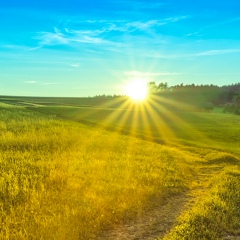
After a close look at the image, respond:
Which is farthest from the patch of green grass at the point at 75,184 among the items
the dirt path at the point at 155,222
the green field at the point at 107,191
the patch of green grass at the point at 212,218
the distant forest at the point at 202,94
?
the distant forest at the point at 202,94

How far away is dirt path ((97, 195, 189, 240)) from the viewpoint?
39.0 feet

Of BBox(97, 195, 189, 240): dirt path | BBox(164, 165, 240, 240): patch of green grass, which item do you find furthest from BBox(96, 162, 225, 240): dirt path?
BBox(164, 165, 240, 240): patch of green grass

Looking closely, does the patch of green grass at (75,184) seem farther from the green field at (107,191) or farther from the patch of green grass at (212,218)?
the patch of green grass at (212,218)

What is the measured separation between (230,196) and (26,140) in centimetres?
1766

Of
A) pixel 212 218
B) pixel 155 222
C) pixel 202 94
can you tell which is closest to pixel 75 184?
pixel 155 222

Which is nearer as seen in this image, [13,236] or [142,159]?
[13,236]

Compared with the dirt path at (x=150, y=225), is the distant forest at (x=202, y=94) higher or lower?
higher

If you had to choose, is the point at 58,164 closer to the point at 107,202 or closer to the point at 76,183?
the point at 76,183

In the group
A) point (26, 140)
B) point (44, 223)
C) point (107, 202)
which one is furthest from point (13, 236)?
point (26, 140)

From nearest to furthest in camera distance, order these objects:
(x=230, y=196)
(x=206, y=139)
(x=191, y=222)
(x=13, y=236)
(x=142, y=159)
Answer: (x=13, y=236)
(x=191, y=222)
(x=230, y=196)
(x=142, y=159)
(x=206, y=139)

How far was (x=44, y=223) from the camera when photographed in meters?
11.9

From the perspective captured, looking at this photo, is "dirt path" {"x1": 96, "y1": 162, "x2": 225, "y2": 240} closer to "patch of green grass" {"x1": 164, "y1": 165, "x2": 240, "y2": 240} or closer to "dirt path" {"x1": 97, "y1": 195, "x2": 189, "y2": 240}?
"dirt path" {"x1": 97, "y1": 195, "x2": 189, "y2": 240}

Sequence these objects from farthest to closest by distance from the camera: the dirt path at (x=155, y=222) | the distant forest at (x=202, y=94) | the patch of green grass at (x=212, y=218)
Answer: the distant forest at (x=202, y=94), the dirt path at (x=155, y=222), the patch of green grass at (x=212, y=218)

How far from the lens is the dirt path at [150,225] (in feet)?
39.0
